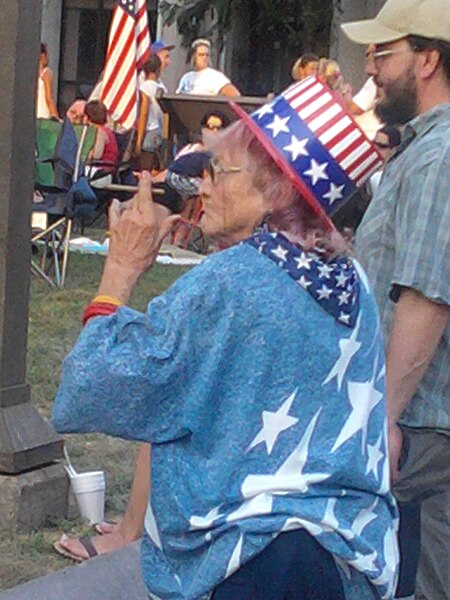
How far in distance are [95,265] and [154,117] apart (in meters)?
5.03

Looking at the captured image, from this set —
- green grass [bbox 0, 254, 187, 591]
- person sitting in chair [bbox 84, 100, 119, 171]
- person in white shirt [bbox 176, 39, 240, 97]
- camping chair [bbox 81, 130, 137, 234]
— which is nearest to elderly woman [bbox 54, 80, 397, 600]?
green grass [bbox 0, 254, 187, 591]

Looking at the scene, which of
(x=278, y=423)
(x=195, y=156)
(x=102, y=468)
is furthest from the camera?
(x=102, y=468)

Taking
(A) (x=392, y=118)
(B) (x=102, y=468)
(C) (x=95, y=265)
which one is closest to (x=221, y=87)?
(C) (x=95, y=265)

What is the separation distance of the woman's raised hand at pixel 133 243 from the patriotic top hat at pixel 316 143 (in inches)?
10.8

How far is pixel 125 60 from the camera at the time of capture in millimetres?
16156

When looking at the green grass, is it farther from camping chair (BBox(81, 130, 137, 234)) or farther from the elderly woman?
the elderly woman

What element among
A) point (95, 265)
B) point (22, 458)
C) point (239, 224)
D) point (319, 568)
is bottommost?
point (95, 265)

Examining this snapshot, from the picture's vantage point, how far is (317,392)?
8.03 feet

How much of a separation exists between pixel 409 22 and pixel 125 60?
1316 cm

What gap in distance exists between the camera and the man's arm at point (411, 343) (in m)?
3.13

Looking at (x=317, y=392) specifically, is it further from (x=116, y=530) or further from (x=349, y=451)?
(x=116, y=530)

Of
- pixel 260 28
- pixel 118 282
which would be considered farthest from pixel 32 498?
pixel 260 28

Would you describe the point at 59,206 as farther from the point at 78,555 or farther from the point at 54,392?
the point at 78,555

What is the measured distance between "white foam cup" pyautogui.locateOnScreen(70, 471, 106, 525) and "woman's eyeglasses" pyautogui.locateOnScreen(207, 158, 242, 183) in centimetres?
283
